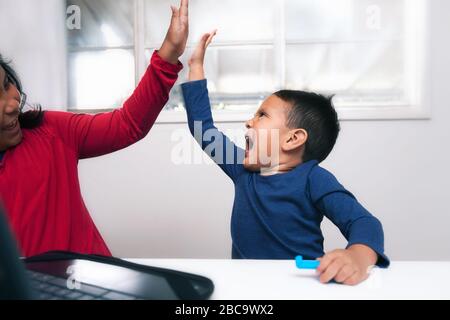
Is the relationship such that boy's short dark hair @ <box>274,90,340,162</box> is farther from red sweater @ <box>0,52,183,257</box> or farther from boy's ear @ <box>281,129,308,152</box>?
red sweater @ <box>0,52,183,257</box>

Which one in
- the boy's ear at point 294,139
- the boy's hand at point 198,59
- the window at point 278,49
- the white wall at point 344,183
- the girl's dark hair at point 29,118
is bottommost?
the white wall at point 344,183

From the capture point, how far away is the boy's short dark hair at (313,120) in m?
0.96

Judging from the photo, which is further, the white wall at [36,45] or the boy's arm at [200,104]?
the white wall at [36,45]

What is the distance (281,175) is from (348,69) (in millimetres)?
1223

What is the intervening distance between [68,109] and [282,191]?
1.45m

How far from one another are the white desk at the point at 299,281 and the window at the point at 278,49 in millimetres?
1275

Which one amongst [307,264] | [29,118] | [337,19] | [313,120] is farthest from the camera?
[337,19]

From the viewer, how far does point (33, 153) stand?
0.78m

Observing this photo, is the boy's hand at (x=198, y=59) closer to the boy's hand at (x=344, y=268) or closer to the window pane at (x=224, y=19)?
the boy's hand at (x=344, y=268)

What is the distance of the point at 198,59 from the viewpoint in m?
0.92

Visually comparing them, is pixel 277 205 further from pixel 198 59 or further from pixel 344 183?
pixel 344 183

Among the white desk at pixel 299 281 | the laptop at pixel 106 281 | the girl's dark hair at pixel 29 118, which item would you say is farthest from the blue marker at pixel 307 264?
the girl's dark hair at pixel 29 118

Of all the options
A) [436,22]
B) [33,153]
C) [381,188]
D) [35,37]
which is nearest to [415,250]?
[381,188]

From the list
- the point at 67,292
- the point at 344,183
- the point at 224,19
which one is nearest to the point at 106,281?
the point at 67,292
